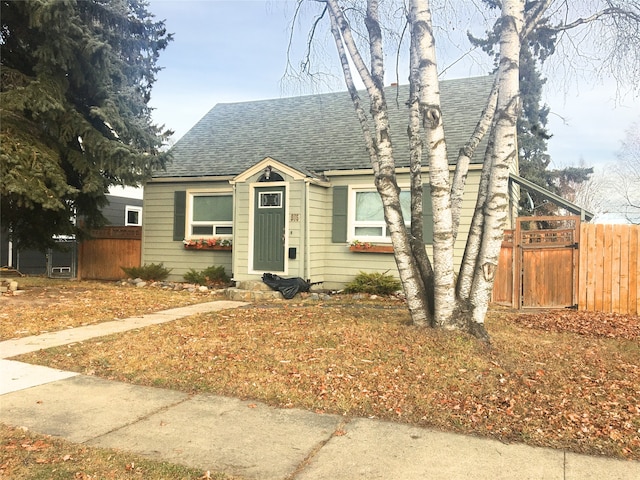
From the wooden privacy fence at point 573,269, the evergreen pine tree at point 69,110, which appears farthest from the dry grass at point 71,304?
the wooden privacy fence at point 573,269

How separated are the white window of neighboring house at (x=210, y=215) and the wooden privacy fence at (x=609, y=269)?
27.0 feet

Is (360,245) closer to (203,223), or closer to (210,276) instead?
(210,276)

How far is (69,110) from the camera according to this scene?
11.0m

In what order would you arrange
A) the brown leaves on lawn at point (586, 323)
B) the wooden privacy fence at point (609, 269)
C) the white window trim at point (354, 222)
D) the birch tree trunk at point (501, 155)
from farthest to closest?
the white window trim at point (354, 222) < the wooden privacy fence at point (609, 269) < the brown leaves on lawn at point (586, 323) < the birch tree trunk at point (501, 155)

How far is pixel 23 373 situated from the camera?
17.1ft

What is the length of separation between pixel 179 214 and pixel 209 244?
139 centimetres

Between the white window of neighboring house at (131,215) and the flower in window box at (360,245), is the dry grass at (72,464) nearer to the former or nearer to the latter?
the flower in window box at (360,245)

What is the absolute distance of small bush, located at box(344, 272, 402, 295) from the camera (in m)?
11.1

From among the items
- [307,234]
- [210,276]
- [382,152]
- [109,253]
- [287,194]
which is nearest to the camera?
[382,152]

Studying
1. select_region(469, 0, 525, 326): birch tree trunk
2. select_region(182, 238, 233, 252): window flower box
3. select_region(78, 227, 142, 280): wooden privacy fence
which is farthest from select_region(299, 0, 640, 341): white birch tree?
select_region(78, 227, 142, 280): wooden privacy fence

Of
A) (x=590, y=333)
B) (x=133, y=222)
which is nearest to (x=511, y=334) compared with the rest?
(x=590, y=333)

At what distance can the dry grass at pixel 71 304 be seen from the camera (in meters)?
7.56

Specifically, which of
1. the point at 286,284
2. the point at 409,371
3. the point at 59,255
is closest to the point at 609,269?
the point at 409,371

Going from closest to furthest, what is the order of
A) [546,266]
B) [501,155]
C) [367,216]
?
[501,155] < [546,266] < [367,216]
